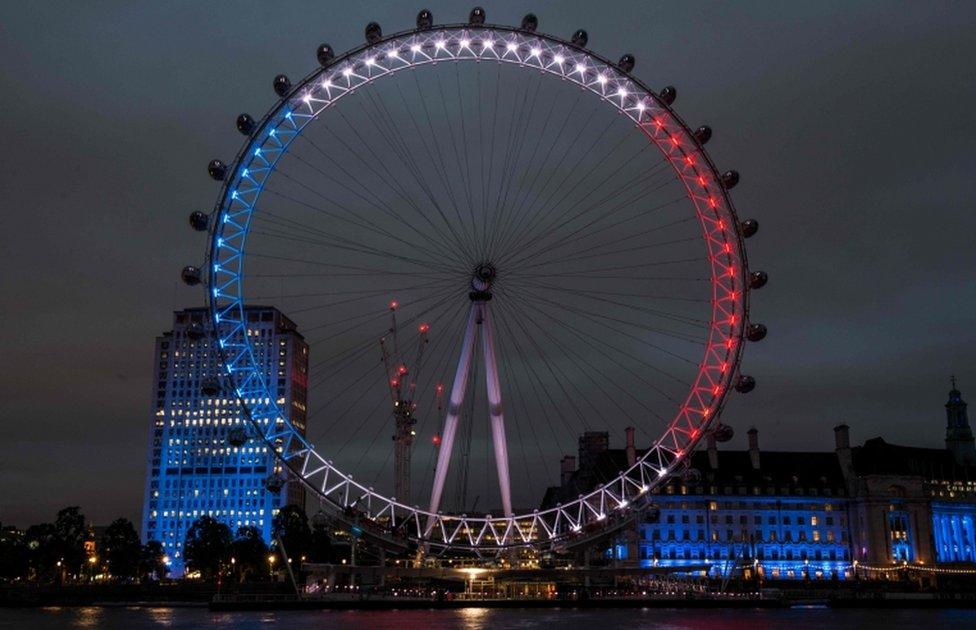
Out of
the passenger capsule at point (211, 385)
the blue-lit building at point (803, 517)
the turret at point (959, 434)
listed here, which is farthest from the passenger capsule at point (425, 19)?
the turret at point (959, 434)

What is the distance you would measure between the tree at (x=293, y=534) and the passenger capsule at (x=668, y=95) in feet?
311

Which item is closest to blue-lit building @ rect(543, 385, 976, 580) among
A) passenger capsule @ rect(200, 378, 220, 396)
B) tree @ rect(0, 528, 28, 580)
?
tree @ rect(0, 528, 28, 580)

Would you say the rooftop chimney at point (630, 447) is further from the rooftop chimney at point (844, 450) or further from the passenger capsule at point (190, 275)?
the passenger capsule at point (190, 275)

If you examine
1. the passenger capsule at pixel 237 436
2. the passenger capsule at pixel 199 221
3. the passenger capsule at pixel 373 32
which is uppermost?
Result: the passenger capsule at pixel 373 32

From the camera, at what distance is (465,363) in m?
69.2

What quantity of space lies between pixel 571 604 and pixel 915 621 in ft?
104

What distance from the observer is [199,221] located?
64.9m

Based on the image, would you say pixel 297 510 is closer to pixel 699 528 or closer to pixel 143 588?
pixel 143 588

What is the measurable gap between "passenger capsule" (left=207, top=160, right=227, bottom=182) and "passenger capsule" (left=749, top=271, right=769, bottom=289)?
34.7 m

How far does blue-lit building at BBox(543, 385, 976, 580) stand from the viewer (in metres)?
141

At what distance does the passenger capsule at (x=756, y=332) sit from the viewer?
6950cm

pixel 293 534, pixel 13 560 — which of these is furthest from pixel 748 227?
pixel 13 560

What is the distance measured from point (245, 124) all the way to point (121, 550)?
101 metres

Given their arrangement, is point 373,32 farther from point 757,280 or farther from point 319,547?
point 319,547
